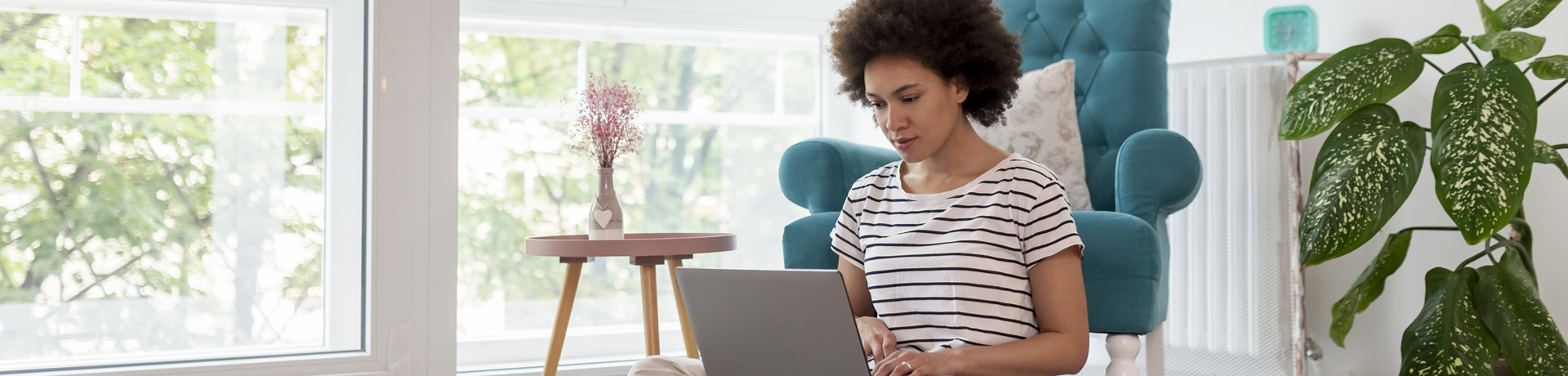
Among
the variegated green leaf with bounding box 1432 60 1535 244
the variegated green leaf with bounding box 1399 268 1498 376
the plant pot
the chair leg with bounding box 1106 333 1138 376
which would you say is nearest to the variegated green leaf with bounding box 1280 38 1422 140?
the variegated green leaf with bounding box 1432 60 1535 244

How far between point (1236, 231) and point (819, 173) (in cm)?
121

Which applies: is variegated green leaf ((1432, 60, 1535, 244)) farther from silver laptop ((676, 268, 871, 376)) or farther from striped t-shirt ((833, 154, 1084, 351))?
silver laptop ((676, 268, 871, 376))

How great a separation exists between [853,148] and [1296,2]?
1355 millimetres

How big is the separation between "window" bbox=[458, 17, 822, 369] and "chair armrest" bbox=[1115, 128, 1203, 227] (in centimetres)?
171

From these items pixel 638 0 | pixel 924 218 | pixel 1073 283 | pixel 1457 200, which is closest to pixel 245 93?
pixel 638 0

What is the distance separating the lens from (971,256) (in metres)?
1.03

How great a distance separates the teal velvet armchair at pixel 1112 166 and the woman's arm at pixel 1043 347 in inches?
18.0

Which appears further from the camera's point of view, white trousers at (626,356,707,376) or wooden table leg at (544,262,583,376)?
wooden table leg at (544,262,583,376)

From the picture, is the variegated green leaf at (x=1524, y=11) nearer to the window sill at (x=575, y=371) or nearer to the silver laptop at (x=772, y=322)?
the silver laptop at (x=772, y=322)

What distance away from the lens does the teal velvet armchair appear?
1448 millimetres

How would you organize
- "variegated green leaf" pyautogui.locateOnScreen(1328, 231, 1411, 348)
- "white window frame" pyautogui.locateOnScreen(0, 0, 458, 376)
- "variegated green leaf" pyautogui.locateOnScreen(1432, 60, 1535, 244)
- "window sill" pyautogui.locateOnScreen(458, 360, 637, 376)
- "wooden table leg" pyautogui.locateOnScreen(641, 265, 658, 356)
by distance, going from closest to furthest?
"variegated green leaf" pyautogui.locateOnScreen(1432, 60, 1535, 244)
"variegated green leaf" pyautogui.locateOnScreen(1328, 231, 1411, 348)
"wooden table leg" pyautogui.locateOnScreen(641, 265, 658, 356)
"white window frame" pyautogui.locateOnScreen(0, 0, 458, 376)
"window sill" pyautogui.locateOnScreen(458, 360, 637, 376)

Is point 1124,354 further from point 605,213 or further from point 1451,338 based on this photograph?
point 605,213

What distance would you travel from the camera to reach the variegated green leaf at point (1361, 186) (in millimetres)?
1482

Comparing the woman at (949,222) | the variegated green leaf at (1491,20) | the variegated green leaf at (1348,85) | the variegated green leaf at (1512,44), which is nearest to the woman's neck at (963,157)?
the woman at (949,222)
